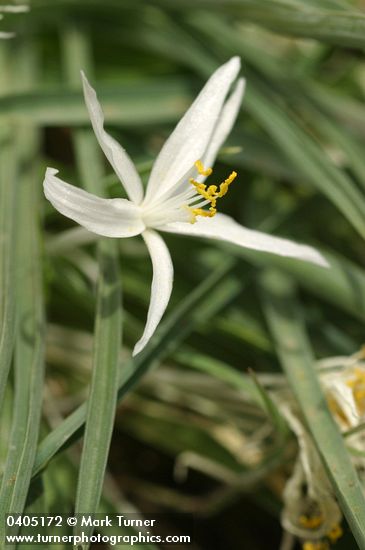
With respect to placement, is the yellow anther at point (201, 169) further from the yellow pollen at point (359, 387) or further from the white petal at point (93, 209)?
the yellow pollen at point (359, 387)

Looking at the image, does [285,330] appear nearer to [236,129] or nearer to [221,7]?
[236,129]

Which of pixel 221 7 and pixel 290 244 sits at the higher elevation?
pixel 221 7

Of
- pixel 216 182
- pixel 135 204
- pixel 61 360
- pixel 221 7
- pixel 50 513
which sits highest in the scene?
pixel 221 7

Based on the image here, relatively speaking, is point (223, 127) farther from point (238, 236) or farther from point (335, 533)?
point (335, 533)

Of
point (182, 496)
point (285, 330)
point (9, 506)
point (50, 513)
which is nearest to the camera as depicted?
point (9, 506)

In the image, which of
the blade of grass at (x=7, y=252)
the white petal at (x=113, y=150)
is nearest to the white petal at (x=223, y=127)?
the white petal at (x=113, y=150)

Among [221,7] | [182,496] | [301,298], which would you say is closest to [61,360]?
[182,496]

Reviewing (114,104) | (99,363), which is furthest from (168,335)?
(114,104)
